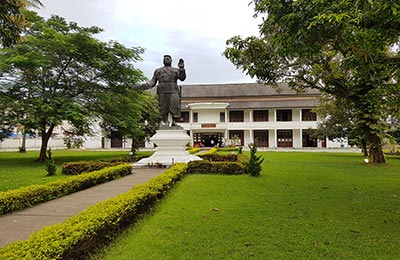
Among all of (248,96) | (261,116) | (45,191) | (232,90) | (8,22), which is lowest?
(45,191)

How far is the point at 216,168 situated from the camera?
10750mm

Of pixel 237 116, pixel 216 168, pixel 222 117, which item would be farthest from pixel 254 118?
pixel 216 168

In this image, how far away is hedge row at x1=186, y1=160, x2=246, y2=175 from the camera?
10617mm

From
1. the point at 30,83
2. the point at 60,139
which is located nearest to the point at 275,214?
the point at 30,83

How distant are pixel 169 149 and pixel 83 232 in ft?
30.9

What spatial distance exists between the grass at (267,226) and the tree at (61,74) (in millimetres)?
10145

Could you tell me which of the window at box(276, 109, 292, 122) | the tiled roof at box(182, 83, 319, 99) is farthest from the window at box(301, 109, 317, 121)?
the tiled roof at box(182, 83, 319, 99)

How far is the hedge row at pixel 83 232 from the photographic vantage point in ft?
8.75

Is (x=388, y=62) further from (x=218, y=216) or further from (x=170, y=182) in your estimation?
(x=170, y=182)

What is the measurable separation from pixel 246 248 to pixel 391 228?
7.72ft

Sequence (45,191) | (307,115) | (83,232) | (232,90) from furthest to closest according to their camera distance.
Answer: (232,90)
(307,115)
(45,191)
(83,232)

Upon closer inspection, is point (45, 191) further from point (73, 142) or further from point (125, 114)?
point (73, 142)

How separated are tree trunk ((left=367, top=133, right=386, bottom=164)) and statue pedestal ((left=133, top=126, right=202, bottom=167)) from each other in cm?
919

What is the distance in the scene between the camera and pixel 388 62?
5625 millimetres
